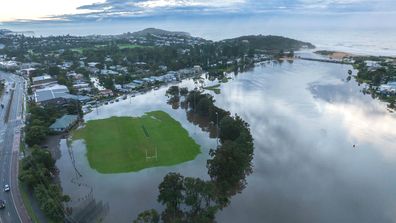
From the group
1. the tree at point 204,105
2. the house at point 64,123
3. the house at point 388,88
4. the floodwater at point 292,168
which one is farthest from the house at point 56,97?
the house at point 388,88

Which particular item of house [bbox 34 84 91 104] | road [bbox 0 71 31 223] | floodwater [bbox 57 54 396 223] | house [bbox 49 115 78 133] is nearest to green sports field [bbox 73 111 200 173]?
floodwater [bbox 57 54 396 223]

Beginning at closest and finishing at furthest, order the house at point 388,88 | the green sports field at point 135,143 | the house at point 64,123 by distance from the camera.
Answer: the green sports field at point 135,143 → the house at point 64,123 → the house at point 388,88

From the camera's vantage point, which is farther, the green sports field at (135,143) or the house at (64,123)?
the house at (64,123)

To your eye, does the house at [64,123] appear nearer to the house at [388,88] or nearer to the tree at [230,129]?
the tree at [230,129]

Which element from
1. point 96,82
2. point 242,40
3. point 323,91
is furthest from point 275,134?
point 242,40

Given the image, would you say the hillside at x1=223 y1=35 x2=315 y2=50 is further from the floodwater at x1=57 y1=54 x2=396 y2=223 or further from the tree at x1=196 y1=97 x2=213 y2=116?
the tree at x1=196 y1=97 x2=213 y2=116

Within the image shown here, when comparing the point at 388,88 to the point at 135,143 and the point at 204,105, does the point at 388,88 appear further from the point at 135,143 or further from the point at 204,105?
the point at 135,143
